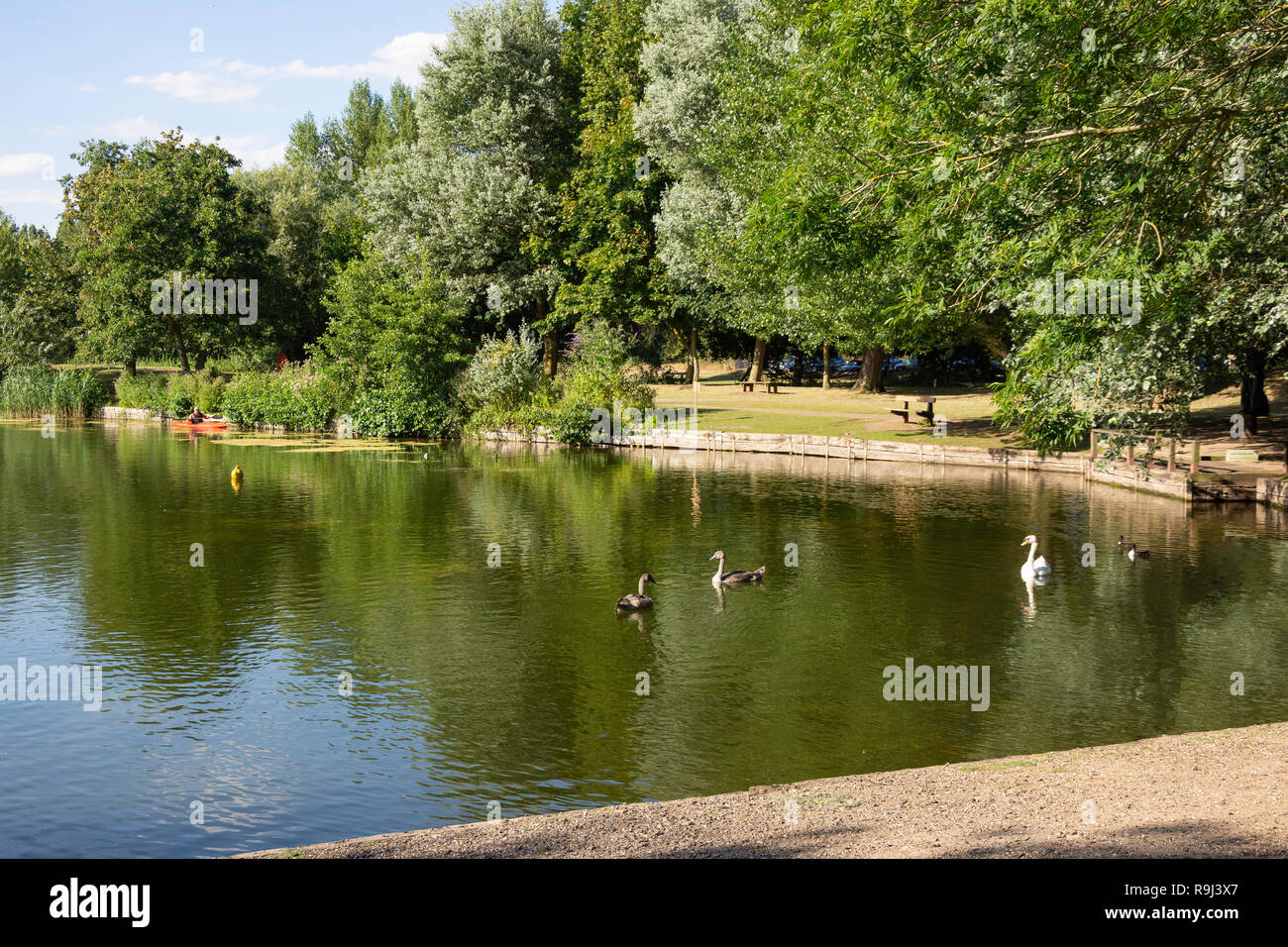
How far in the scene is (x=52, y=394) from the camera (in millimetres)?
77500

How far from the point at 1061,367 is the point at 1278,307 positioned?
418 cm

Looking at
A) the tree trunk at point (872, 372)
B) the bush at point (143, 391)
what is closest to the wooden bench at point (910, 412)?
the tree trunk at point (872, 372)

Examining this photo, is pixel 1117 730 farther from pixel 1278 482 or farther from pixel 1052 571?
pixel 1278 482

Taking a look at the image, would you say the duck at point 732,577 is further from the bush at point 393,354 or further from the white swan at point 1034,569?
the bush at point 393,354

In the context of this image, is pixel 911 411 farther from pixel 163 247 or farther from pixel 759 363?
pixel 163 247

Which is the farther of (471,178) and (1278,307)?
(471,178)

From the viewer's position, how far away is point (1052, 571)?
84.3 feet

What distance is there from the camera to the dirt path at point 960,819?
944 cm
